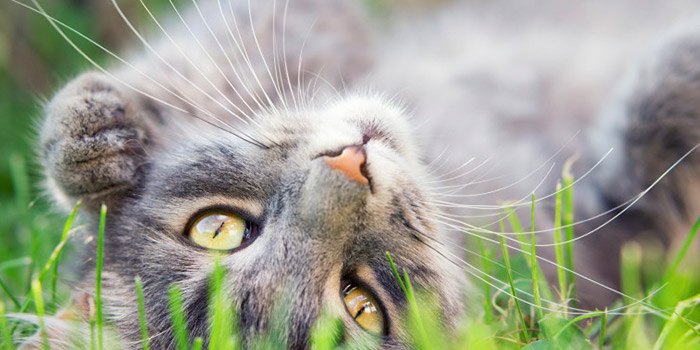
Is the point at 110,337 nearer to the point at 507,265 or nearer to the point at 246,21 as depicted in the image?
the point at 507,265

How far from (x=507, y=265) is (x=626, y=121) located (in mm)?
826

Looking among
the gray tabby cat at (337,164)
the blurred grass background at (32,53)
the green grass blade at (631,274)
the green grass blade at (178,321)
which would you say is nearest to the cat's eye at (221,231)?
the gray tabby cat at (337,164)

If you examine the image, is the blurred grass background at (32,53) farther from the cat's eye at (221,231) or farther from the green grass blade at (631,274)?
the green grass blade at (631,274)

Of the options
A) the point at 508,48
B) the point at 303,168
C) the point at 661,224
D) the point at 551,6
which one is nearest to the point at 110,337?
the point at 303,168

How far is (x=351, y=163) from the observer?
124 centimetres

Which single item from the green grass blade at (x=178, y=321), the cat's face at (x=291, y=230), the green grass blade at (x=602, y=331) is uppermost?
the cat's face at (x=291, y=230)

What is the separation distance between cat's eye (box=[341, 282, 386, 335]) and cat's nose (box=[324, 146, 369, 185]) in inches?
Answer: 8.7

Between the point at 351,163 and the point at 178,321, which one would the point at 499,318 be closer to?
the point at 351,163

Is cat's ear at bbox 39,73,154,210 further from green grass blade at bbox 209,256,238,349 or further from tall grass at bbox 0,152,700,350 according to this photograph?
green grass blade at bbox 209,256,238,349

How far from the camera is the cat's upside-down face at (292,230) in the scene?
4.02ft

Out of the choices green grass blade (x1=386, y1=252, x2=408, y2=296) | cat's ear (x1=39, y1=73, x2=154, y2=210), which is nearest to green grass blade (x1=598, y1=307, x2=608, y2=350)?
green grass blade (x1=386, y1=252, x2=408, y2=296)

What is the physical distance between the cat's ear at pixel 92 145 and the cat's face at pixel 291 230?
0.25ft

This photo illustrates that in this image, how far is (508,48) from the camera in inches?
103

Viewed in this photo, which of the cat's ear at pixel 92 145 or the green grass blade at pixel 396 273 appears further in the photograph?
the cat's ear at pixel 92 145
